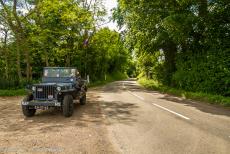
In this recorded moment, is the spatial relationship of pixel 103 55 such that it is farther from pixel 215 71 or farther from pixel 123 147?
pixel 123 147

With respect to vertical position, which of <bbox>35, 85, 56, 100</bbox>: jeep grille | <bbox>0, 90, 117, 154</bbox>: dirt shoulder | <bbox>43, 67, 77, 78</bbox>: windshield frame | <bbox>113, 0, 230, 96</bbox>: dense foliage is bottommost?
<bbox>0, 90, 117, 154</bbox>: dirt shoulder

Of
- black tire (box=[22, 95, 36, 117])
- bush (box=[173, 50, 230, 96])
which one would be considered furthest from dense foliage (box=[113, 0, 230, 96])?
black tire (box=[22, 95, 36, 117])

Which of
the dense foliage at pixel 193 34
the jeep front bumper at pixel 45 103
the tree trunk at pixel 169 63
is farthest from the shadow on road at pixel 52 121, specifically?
the tree trunk at pixel 169 63

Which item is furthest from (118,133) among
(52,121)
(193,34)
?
(193,34)

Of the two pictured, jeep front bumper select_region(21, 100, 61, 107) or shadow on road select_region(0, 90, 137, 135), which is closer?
shadow on road select_region(0, 90, 137, 135)

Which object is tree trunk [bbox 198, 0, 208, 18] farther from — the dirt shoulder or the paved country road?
the dirt shoulder

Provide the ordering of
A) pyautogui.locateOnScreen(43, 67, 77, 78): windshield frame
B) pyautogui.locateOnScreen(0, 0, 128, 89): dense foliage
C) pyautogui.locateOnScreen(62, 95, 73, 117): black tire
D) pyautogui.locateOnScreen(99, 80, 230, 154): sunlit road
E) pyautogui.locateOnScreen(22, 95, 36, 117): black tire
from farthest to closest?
pyautogui.locateOnScreen(0, 0, 128, 89): dense foliage
pyautogui.locateOnScreen(43, 67, 77, 78): windshield frame
pyautogui.locateOnScreen(22, 95, 36, 117): black tire
pyautogui.locateOnScreen(62, 95, 73, 117): black tire
pyautogui.locateOnScreen(99, 80, 230, 154): sunlit road

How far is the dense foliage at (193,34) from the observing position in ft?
65.2

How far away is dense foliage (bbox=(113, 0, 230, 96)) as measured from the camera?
19875 mm

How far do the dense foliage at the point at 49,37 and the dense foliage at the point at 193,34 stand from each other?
27.0 ft

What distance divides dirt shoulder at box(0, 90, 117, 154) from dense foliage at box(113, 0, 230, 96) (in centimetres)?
1053

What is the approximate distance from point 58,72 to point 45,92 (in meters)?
2.87

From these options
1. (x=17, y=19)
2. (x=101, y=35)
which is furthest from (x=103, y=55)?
(x=17, y=19)

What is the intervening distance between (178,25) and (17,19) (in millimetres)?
13840
